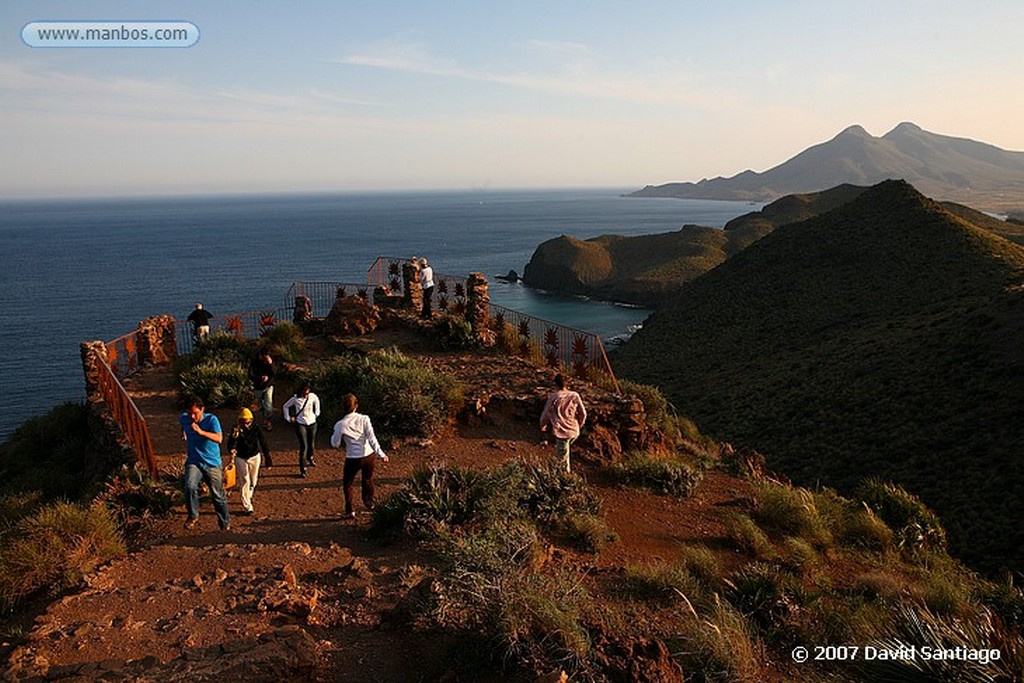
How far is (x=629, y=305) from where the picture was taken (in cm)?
8075

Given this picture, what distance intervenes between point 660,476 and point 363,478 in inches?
191

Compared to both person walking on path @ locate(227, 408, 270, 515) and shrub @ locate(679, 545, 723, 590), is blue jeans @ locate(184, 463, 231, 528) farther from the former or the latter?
shrub @ locate(679, 545, 723, 590)

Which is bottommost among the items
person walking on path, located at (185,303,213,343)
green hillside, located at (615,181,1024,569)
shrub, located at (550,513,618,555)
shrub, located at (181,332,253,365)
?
green hillside, located at (615,181,1024,569)

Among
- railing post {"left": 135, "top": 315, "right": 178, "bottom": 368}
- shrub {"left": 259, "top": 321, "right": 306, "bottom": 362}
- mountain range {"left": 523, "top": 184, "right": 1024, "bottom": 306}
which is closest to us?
shrub {"left": 259, "top": 321, "right": 306, "bottom": 362}

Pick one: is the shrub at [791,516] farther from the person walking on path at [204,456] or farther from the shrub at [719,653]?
the person walking on path at [204,456]

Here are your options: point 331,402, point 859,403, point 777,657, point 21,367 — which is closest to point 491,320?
point 331,402

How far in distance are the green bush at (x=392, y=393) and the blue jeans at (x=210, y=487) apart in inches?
149

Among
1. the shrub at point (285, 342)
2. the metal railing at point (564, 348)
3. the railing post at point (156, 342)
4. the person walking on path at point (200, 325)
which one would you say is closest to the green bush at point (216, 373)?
the person walking on path at point (200, 325)

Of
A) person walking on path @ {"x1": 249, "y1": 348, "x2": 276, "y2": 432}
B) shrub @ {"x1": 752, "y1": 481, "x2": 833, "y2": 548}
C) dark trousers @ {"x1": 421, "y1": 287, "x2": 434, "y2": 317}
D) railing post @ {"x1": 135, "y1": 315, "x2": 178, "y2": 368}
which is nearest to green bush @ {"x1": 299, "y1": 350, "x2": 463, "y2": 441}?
person walking on path @ {"x1": 249, "y1": 348, "x2": 276, "y2": 432}

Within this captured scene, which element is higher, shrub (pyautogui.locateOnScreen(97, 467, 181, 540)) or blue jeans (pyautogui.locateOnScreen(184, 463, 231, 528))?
blue jeans (pyautogui.locateOnScreen(184, 463, 231, 528))

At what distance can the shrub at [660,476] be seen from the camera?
1070 cm

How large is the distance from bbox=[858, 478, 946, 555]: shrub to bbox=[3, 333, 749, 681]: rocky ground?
92.5 inches

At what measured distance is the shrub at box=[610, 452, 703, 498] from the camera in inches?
421

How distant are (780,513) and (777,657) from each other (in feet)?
13.2
